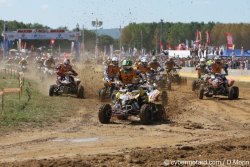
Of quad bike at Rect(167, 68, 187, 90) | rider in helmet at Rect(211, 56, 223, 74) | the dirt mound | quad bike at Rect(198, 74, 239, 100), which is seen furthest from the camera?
quad bike at Rect(167, 68, 187, 90)

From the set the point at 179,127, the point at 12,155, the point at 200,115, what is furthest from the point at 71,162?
the point at 200,115

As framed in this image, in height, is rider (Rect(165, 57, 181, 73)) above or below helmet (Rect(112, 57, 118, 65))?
below

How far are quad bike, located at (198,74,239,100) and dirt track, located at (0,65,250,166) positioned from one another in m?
5.24

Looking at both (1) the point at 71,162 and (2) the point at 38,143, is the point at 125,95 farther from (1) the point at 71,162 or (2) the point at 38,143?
(1) the point at 71,162

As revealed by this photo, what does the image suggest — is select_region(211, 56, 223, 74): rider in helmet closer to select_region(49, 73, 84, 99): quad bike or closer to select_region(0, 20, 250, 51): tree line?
select_region(49, 73, 84, 99): quad bike

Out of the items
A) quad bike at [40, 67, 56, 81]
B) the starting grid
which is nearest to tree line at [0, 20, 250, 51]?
the starting grid

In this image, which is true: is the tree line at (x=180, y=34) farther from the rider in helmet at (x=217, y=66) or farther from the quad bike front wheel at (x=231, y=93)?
the quad bike front wheel at (x=231, y=93)

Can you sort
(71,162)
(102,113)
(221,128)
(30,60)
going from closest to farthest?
(71,162), (221,128), (102,113), (30,60)

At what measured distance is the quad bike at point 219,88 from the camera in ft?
79.1

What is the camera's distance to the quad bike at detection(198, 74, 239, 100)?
2410cm

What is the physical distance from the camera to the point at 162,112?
16.4m

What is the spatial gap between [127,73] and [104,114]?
7.81 feet

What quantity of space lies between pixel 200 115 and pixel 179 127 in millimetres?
3282

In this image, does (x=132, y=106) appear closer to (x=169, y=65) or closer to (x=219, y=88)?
(x=219, y=88)
